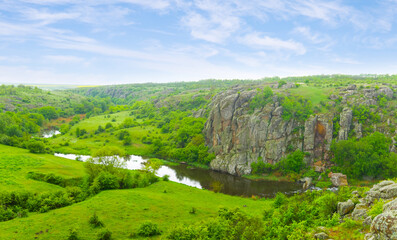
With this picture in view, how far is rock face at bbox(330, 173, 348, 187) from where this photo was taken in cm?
8005

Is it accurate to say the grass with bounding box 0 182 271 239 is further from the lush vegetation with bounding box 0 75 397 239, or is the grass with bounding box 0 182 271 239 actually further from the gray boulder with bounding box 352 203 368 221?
the gray boulder with bounding box 352 203 368 221

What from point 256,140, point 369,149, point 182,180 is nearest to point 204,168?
point 182,180

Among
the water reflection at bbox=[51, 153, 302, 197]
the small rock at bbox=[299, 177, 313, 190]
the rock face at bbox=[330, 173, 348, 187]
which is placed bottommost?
the water reflection at bbox=[51, 153, 302, 197]

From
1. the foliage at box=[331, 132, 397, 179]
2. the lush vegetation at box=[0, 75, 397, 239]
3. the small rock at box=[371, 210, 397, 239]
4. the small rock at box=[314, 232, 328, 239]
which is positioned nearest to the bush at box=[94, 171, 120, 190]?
the lush vegetation at box=[0, 75, 397, 239]

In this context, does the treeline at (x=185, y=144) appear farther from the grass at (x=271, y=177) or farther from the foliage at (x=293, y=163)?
the foliage at (x=293, y=163)

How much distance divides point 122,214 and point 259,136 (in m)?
74.3

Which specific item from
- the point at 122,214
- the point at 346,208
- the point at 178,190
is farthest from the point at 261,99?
the point at 346,208

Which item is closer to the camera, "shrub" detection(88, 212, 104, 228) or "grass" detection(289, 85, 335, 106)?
"shrub" detection(88, 212, 104, 228)

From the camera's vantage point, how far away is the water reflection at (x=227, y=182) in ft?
264

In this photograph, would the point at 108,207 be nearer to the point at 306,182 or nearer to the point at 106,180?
the point at 106,180

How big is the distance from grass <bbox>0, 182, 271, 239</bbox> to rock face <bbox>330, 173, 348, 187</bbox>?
32995mm

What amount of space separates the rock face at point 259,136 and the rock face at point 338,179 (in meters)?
13.6

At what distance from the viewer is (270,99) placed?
115562 mm

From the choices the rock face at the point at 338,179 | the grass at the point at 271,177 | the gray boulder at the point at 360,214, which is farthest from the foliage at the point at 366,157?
the gray boulder at the point at 360,214
